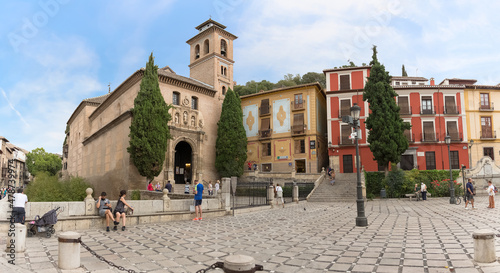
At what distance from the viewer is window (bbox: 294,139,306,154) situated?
113 ft

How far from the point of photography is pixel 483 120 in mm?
33750

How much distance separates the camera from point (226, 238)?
28.3 ft

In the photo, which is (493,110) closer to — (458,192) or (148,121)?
(458,192)

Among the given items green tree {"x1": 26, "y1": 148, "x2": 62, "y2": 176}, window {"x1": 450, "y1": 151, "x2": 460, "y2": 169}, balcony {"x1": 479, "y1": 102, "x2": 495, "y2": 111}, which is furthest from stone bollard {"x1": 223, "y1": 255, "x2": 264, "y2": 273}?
green tree {"x1": 26, "y1": 148, "x2": 62, "y2": 176}

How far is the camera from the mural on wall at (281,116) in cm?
3581

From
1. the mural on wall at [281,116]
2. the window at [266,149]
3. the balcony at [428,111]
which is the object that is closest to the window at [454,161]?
the balcony at [428,111]

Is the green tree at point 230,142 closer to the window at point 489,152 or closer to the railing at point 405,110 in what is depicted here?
the railing at point 405,110

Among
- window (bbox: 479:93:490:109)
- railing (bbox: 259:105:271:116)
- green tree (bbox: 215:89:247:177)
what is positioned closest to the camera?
green tree (bbox: 215:89:247:177)

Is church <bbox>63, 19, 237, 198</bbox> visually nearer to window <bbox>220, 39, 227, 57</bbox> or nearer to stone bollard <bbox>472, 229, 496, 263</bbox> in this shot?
window <bbox>220, 39, 227, 57</bbox>

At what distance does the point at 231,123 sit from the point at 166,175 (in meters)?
9.17

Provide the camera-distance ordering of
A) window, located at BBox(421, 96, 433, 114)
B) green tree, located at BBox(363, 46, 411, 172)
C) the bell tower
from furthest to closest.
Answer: the bell tower < window, located at BBox(421, 96, 433, 114) < green tree, located at BBox(363, 46, 411, 172)

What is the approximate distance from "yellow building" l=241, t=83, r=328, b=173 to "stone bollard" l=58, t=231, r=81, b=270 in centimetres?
2966

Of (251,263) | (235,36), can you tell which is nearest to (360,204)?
(251,263)

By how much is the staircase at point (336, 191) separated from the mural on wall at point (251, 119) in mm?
12056
